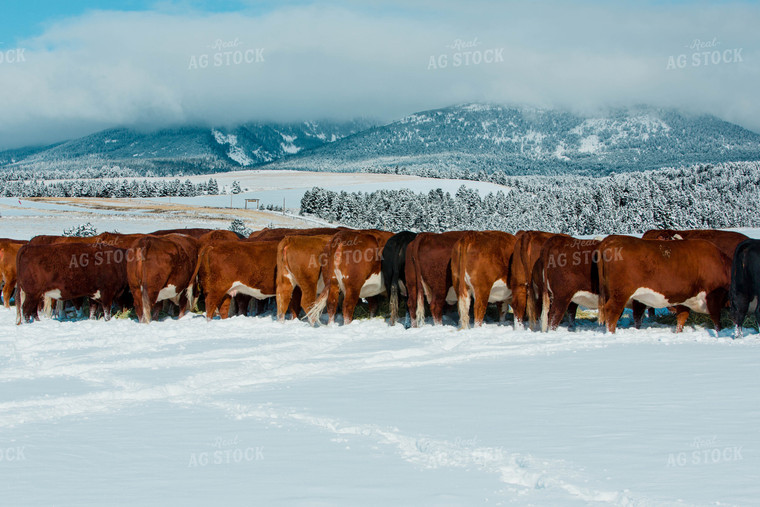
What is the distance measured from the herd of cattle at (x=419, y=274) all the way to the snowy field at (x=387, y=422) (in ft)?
3.34

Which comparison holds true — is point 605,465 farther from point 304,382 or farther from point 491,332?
point 491,332

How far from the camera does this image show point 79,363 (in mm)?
9898

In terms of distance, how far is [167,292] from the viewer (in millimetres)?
15094

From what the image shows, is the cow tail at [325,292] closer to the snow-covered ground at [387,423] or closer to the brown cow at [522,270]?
the snow-covered ground at [387,423]

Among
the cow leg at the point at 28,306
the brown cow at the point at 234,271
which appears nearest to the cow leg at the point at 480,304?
the brown cow at the point at 234,271

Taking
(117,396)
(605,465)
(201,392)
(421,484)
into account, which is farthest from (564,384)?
(117,396)

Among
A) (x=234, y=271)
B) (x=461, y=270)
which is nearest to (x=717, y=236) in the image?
(x=461, y=270)

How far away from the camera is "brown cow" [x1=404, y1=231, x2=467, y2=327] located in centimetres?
1384

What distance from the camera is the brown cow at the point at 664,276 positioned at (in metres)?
11.9

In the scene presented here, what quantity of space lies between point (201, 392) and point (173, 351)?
309cm

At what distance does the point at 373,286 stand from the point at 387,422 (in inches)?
329

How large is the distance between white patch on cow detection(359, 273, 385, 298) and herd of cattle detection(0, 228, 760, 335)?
3cm

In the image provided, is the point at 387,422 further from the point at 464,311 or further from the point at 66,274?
the point at 66,274

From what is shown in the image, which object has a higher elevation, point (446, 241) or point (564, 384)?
point (446, 241)
